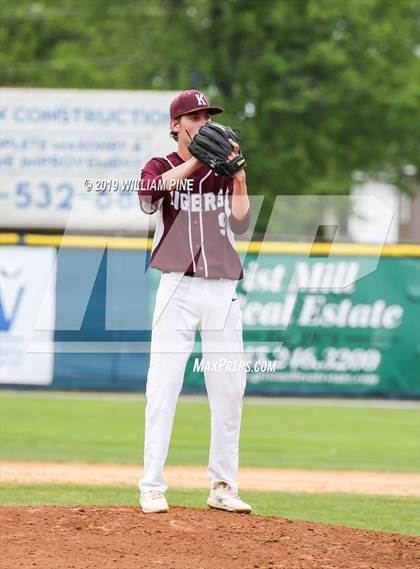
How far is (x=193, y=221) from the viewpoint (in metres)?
6.39

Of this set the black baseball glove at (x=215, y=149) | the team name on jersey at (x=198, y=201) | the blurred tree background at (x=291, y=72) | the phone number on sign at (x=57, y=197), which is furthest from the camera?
the blurred tree background at (x=291, y=72)

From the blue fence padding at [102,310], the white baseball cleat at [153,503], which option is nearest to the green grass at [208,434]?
the blue fence padding at [102,310]

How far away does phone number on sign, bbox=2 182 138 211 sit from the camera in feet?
63.5

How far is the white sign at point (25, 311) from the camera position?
15.0 m

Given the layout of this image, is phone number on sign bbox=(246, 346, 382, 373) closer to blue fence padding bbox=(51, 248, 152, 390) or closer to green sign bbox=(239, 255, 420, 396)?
green sign bbox=(239, 255, 420, 396)

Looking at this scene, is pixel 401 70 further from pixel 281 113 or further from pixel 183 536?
pixel 183 536

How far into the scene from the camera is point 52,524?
6070 mm

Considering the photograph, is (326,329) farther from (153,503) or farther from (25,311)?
(153,503)

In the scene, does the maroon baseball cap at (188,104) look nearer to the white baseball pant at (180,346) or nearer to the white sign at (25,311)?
the white baseball pant at (180,346)

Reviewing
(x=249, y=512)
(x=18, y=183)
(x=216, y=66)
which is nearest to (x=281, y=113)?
(x=216, y=66)

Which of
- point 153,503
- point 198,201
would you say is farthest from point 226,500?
point 198,201

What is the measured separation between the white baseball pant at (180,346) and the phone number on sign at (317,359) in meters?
9.05

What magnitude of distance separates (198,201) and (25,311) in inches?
354

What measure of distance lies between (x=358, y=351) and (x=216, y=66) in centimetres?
1892
